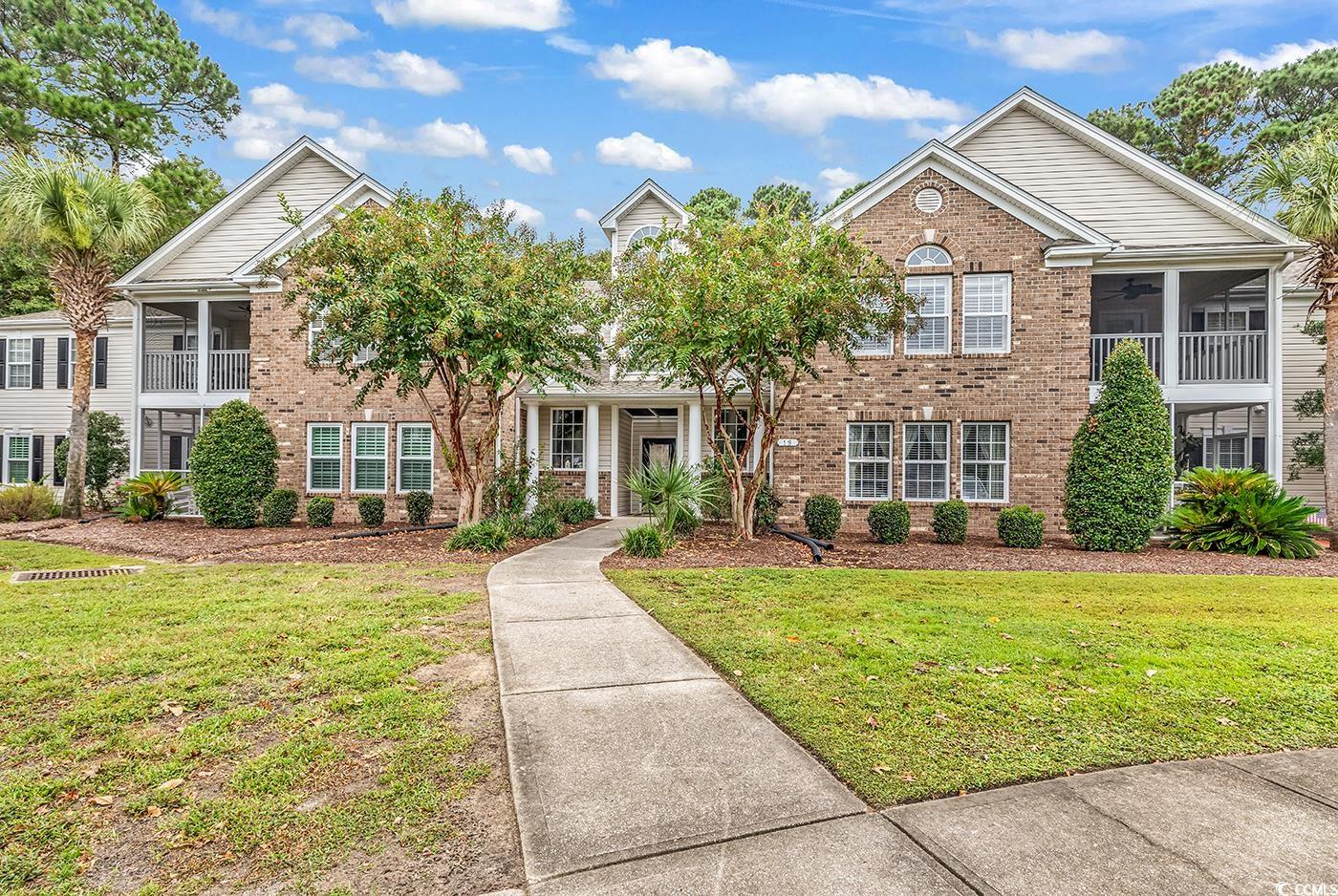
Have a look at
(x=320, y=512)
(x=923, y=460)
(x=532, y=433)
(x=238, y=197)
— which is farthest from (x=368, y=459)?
(x=923, y=460)

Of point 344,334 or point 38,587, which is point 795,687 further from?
point 344,334

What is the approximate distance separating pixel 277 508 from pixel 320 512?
88 cm

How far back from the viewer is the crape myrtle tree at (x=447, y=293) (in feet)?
34.0

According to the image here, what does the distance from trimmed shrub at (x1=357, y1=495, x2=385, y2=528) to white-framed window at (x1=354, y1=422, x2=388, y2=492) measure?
2.59 ft

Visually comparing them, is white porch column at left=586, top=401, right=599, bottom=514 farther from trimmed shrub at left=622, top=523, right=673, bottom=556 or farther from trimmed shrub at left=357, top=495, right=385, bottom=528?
trimmed shrub at left=622, top=523, right=673, bottom=556

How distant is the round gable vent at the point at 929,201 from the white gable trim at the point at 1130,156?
2206mm

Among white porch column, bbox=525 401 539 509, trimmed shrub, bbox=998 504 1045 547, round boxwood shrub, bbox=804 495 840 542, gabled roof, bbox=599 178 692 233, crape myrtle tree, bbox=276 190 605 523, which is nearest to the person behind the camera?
crape myrtle tree, bbox=276 190 605 523

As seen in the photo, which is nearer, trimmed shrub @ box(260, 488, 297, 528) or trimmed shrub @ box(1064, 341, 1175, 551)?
trimmed shrub @ box(1064, 341, 1175, 551)

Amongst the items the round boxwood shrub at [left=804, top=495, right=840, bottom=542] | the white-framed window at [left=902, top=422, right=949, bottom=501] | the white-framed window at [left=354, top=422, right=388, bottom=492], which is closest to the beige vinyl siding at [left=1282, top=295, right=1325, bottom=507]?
the white-framed window at [left=902, top=422, right=949, bottom=501]

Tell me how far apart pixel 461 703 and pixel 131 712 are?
187cm

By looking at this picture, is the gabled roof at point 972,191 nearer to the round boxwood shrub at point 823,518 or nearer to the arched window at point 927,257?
the arched window at point 927,257

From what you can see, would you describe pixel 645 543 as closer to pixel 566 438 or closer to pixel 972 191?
pixel 566 438

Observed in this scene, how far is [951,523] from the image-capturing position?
12.8 m

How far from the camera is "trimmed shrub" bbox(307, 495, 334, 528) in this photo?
1451 cm
